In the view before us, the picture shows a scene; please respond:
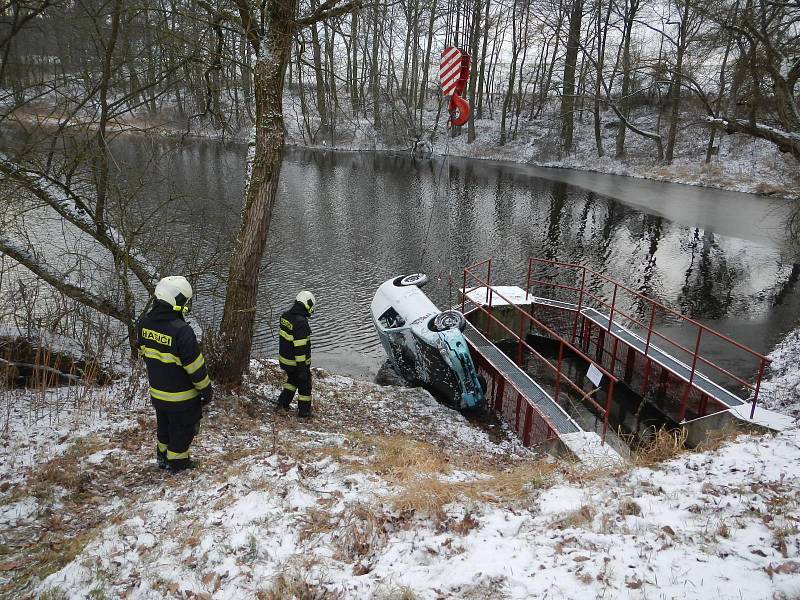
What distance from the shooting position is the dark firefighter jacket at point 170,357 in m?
5.09

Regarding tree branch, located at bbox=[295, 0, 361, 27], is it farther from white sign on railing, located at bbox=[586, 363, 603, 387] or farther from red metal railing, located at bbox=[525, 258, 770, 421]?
red metal railing, located at bbox=[525, 258, 770, 421]

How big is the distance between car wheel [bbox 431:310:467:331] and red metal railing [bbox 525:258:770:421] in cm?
325

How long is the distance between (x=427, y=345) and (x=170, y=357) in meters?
5.55

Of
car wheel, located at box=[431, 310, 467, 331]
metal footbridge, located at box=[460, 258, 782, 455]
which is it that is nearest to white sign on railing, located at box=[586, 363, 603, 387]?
metal footbridge, located at box=[460, 258, 782, 455]

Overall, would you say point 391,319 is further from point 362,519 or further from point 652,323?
point 362,519

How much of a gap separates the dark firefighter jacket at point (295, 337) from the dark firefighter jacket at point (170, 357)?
2354mm

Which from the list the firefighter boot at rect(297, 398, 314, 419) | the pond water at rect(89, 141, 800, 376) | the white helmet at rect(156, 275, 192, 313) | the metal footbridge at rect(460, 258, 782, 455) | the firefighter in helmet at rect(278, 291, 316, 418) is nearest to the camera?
the white helmet at rect(156, 275, 192, 313)

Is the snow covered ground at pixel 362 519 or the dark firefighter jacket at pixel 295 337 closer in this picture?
the snow covered ground at pixel 362 519

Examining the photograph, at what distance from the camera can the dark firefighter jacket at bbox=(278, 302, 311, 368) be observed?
299 inches

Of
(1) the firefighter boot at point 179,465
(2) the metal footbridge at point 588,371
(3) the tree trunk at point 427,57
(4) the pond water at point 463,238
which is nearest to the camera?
(1) the firefighter boot at point 179,465

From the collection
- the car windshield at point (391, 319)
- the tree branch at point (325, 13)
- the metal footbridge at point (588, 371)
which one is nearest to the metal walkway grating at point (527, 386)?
the metal footbridge at point (588, 371)

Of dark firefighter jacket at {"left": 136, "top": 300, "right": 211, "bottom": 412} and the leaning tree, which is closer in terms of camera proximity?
dark firefighter jacket at {"left": 136, "top": 300, "right": 211, "bottom": 412}

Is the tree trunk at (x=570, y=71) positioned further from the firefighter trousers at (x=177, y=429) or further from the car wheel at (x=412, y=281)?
the firefighter trousers at (x=177, y=429)

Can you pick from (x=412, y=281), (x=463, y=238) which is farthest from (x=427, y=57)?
(x=412, y=281)
